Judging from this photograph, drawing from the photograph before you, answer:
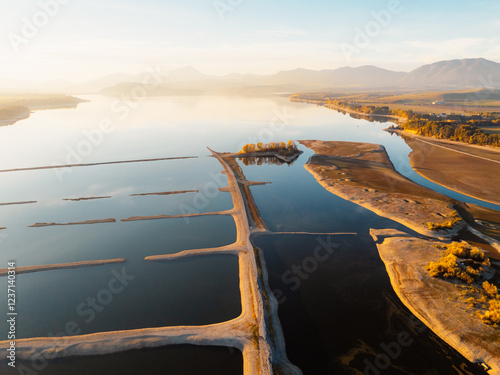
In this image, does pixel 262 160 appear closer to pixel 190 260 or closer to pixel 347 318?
pixel 190 260

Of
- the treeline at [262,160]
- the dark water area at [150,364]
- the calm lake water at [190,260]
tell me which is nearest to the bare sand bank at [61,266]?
the calm lake water at [190,260]

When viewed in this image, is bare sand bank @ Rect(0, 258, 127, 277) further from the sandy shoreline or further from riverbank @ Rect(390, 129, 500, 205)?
riverbank @ Rect(390, 129, 500, 205)

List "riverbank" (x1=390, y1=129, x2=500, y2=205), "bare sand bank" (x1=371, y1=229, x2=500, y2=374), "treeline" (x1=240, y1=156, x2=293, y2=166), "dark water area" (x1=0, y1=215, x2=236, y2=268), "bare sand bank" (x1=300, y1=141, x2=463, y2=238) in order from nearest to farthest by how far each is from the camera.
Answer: "bare sand bank" (x1=371, y1=229, x2=500, y2=374)
"dark water area" (x1=0, y1=215, x2=236, y2=268)
"bare sand bank" (x1=300, y1=141, x2=463, y2=238)
"riverbank" (x1=390, y1=129, x2=500, y2=205)
"treeline" (x1=240, y1=156, x2=293, y2=166)

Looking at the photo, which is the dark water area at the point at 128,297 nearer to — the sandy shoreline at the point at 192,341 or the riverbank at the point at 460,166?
the sandy shoreline at the point at 192,341

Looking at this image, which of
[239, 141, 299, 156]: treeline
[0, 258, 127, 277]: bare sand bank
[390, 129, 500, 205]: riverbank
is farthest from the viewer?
[239, 141, 299, 156]: treeline

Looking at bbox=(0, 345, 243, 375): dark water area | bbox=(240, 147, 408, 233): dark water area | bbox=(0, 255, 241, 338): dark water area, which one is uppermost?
bbox=(240, 147, 408, 233): dark water area

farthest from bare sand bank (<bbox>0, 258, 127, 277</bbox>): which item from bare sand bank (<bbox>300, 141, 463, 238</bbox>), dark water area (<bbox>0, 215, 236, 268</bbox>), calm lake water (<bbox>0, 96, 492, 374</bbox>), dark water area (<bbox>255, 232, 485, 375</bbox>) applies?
bare sand bank (<bbox>300, 141, 463, 238</bbox>)

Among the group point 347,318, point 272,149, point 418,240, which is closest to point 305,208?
point 418,240
